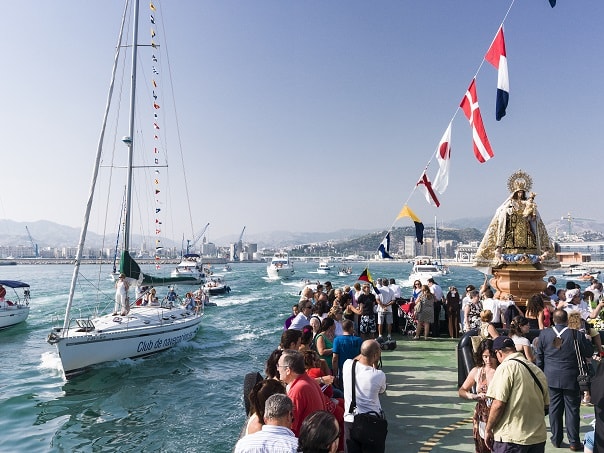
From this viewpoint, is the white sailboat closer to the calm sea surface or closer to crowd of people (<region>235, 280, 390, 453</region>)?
the calm sea surface

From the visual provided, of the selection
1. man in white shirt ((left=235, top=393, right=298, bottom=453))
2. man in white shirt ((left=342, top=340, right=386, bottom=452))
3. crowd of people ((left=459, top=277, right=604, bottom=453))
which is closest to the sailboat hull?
crowd of people ((left=459, top=277, right=604, bottom=453))

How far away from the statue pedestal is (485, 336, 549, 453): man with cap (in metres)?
9.18

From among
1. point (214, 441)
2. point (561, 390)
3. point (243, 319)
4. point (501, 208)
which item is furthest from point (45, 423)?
point (243, 319)

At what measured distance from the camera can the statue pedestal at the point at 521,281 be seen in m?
12.6

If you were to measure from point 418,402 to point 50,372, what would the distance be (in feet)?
48.2

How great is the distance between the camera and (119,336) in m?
16.3

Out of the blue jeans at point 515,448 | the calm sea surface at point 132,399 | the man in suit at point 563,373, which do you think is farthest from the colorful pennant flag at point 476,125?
the calm sea surface at point 132,399

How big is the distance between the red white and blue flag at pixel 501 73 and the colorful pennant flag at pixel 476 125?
68cm

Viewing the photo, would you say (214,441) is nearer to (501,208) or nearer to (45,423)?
(45,423)

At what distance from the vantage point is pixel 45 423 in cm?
1169

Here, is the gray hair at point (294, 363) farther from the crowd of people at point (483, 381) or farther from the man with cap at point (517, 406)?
the man with cap at point (517, 406)

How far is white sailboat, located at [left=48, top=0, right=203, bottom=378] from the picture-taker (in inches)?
591

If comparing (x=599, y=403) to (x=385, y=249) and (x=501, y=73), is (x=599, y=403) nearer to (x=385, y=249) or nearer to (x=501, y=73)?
(x=501, y=73)

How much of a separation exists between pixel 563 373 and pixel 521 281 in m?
7.64
